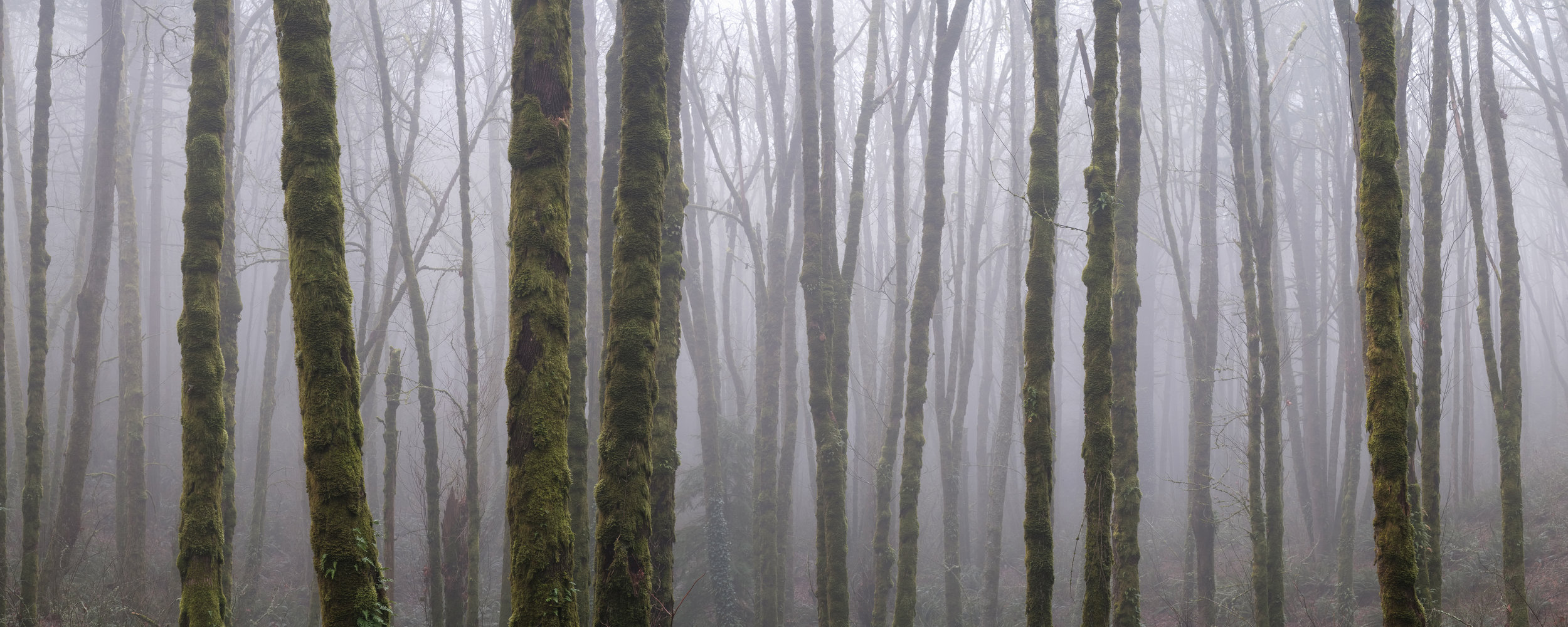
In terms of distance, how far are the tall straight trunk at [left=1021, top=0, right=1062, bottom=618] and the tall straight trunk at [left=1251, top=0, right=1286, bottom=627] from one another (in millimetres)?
3280

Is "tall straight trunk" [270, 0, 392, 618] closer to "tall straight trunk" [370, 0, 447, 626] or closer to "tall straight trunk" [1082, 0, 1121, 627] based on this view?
"tall straight trunk" [1082, 0, 1121, 627]

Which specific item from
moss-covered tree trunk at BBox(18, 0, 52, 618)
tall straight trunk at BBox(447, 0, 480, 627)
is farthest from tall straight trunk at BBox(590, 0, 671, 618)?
moss-covered tree trunk at BBox(18, 0, 52, 618)

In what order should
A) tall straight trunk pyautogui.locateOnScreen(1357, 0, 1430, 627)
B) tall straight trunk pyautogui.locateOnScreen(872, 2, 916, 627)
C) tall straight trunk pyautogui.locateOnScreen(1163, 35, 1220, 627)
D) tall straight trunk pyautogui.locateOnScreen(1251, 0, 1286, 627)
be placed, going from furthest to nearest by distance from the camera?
tall straight trunk pyautogui.locateOnScreen(1163, 35, 1220, 627) < tall straight trunk pyautogui.locateOnScreen(872, 2, 916, 627) < tall straight trunk pyautogui.locateOnScreen(1251, 0, 1286, 627) < tall straight trunk pyautogui.locateOnScreen(1357, 0, 1430, 627)

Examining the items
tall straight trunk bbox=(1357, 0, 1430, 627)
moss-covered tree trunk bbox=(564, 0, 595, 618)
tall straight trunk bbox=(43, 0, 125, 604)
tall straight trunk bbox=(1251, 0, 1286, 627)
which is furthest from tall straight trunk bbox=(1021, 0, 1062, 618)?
tall straight trunk bbox=(43, 0, 125, 604)

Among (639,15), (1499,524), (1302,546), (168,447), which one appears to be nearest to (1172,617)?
(1302,546)

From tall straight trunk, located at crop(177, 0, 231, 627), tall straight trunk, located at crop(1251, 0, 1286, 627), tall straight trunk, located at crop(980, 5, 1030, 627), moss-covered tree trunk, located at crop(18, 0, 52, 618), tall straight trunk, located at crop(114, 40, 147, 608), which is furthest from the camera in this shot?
tall straight trunk, located at crop(980, 5, 1030, 627)

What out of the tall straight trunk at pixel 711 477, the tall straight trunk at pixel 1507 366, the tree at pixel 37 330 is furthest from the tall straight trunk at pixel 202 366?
the tall straight trunk at pixel 1507 366

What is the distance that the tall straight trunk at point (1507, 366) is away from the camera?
220 inches

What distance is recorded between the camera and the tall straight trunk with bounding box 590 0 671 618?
2754 mm

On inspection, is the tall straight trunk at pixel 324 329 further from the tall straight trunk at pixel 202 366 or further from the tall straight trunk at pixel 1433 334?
the tall straight trunk at pixel 1433 334

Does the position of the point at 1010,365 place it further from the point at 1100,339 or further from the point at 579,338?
the point at 579,338

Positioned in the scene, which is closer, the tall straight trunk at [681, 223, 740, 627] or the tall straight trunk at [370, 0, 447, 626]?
the tall straight trunk at [370, 0, 447, 626]

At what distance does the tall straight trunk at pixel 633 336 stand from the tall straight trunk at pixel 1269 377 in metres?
5.42

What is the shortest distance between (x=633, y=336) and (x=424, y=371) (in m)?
5.95
